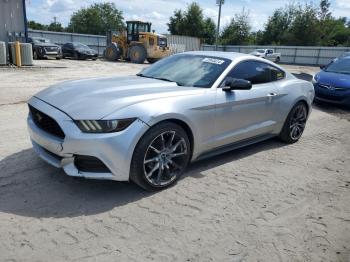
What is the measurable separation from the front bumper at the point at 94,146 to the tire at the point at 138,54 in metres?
21.7

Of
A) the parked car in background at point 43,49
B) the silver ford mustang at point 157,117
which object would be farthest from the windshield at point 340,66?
the parked car in background at point 43,49

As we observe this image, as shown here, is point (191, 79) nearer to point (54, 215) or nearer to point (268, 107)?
point (268, 107)

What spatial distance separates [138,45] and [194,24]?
39.9m

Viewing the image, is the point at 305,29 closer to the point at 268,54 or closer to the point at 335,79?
the point at 268,54

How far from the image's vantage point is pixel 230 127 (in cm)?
452

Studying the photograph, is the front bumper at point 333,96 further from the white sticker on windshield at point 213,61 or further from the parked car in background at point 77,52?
the parked car in background at point 77,52

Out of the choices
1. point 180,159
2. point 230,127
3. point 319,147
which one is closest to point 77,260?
point 180,159

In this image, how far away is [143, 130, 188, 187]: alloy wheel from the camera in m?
3.69

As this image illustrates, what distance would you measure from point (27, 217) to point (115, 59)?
24239 mm

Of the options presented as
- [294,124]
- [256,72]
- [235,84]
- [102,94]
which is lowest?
[294,124]

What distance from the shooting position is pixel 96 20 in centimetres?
8481

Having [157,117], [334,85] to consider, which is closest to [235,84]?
[157,117]

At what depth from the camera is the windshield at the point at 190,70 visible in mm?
4434

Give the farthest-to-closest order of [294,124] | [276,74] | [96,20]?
[96,20] → [294,124] → [276,74]
